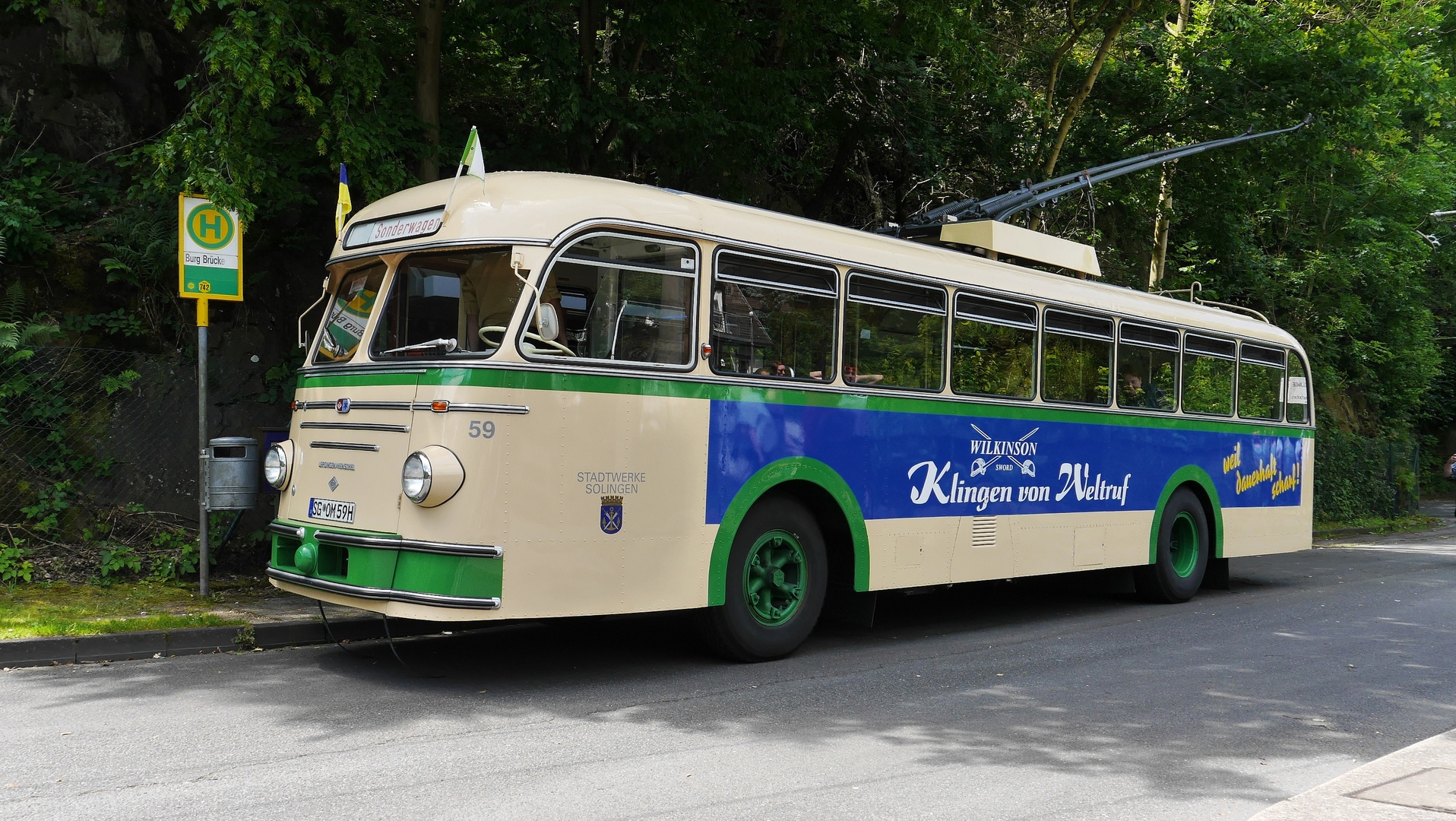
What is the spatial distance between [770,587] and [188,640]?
408cm

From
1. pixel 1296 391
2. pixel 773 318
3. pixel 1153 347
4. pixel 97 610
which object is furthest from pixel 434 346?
pixel 1296 391

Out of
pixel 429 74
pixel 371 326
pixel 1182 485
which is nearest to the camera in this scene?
pixel 371 326

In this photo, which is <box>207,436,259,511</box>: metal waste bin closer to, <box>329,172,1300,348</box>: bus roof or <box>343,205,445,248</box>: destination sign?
<box>329,172,1300,348</box>: bus roof

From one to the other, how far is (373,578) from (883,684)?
3279mm

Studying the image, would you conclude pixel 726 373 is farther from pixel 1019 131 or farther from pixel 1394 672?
pixel 1019 131

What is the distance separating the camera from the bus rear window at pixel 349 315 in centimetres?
782

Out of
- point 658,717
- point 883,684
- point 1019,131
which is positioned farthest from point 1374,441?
point 658,717

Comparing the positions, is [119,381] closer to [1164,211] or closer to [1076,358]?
[1076,358]

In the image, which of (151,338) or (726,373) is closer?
(726,373)

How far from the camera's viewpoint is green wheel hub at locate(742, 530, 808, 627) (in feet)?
26.8

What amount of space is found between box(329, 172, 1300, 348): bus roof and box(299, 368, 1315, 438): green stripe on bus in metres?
0.83

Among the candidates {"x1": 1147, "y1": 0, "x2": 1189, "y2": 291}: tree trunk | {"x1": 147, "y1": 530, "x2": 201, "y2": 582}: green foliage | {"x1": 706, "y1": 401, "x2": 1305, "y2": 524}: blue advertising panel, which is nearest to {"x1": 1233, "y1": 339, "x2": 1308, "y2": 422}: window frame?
{"x1": 706, "y1": 401, "x2": 1305, "y2": 524}: blue advertising panel

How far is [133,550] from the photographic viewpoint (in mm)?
10539

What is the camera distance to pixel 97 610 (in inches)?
356
